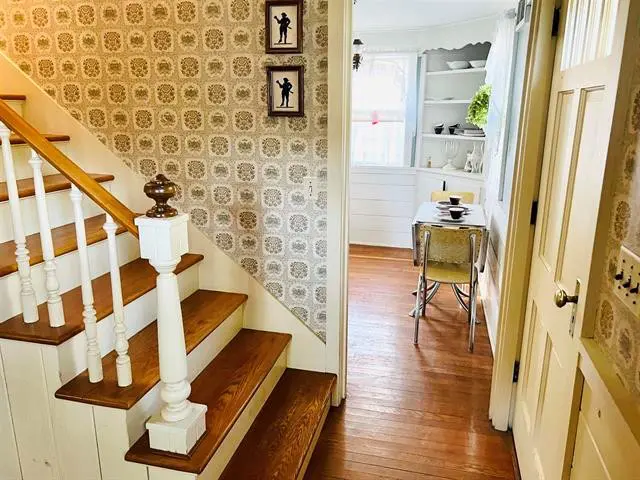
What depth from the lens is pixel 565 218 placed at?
5.43 feet

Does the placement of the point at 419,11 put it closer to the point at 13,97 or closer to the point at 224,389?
the point at 13,97

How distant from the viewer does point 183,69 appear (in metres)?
2.37

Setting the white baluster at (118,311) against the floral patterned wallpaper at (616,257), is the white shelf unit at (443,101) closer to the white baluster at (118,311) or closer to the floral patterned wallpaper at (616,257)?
the floral patterned wallpaper at (616,257)

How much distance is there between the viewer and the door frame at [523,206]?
1996 mm

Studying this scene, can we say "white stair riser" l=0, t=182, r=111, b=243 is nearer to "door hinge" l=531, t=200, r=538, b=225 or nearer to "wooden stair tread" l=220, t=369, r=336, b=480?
"wooden stair tread" l=220, t=369, r=336, b=480

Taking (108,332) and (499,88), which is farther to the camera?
(499,88)

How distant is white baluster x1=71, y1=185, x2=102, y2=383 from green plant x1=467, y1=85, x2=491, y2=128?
13.2 feet

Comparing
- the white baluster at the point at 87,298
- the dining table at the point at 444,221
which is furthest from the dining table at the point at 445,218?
the white baluster at the point at 87,298

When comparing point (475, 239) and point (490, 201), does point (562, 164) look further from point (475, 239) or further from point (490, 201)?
point (490, 201)

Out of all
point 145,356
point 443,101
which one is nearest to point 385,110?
point 443,101

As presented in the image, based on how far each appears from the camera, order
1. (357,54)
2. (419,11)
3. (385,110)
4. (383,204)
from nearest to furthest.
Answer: (419,11), (357,54), (385,110), (383,204)

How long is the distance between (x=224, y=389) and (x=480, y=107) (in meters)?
3.80

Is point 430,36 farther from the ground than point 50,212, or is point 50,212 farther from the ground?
point 430,36

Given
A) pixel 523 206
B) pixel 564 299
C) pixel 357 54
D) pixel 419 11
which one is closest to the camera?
pixel 564 299
